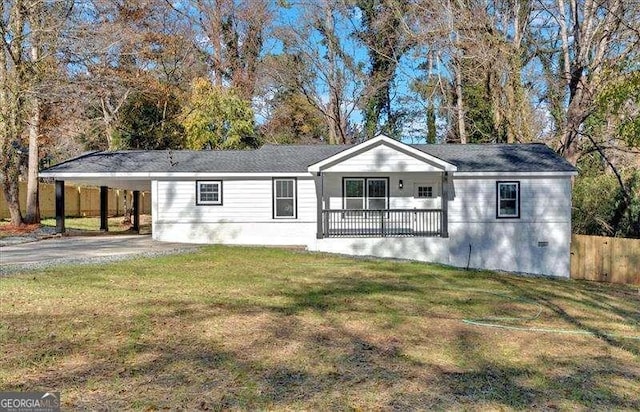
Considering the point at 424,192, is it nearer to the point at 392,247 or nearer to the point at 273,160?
the point at 392,247

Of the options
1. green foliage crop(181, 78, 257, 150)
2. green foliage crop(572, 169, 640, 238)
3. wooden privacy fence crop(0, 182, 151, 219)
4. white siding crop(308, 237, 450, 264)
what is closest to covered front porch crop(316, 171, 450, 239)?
white siding crop(308, 237, 450, 264)

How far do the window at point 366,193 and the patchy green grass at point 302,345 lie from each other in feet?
24.6

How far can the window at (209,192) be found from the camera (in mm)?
16000

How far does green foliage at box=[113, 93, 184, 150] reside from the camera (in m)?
25.4

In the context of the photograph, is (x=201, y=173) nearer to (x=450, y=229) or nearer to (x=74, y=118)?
(x=450, y=229)

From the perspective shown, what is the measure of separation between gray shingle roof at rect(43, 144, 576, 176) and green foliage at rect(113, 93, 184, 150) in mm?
7880

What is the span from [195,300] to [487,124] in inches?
869

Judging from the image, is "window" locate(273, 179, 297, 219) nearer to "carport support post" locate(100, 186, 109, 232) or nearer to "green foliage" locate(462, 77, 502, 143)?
"carport support post" locate(100, 186, 109, 232)

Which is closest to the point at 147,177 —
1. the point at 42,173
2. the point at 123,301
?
the point at 42,173

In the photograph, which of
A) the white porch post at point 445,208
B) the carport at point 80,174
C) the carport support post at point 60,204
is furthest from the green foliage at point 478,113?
the carport support post at point 60,204

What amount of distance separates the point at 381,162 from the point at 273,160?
403 centimetres

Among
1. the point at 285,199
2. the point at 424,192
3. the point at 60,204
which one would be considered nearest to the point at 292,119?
the point at 285,199

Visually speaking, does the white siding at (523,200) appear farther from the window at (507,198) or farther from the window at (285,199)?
the window at (285,199)

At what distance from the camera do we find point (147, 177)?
628 inches
